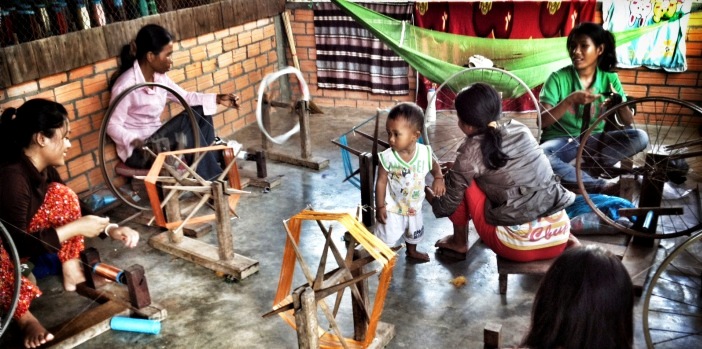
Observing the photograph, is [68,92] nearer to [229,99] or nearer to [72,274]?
[229,99]

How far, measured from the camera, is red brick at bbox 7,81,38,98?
13.2 feet

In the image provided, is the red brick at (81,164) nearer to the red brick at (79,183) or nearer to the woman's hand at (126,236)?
the red brick at (79,183)

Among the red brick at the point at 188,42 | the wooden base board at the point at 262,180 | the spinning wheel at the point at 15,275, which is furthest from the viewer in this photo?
the red brick at the point at 188,42

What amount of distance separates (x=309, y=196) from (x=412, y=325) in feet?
5.67

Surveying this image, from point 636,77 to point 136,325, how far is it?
14.8 ft

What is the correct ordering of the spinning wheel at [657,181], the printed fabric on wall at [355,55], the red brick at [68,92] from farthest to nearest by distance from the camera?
the printed fabric on wall at [355,55] < the red brick at [68,92] < the spinning wheel at [657,181]

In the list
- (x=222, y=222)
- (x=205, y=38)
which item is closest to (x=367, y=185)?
(x=222, y=222)

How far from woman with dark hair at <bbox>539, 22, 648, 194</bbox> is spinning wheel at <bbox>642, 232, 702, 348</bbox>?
732 millimetres

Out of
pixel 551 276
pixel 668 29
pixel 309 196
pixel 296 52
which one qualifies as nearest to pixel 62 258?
pixel 309 196

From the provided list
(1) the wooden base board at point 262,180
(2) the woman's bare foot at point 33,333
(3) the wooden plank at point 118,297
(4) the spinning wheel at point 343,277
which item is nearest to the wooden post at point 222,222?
(3) the wooden plank at point 118,297

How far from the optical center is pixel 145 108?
14.8ft

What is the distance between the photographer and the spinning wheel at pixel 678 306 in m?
2.88

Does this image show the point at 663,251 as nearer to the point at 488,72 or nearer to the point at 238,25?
the point at 488,72

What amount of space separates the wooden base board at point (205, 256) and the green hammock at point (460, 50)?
225cm
